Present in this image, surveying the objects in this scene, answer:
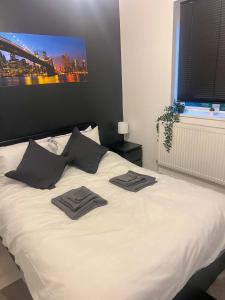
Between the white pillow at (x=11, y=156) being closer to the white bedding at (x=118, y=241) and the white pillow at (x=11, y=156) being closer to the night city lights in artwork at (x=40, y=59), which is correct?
the white bedding at (x=118, y=241)

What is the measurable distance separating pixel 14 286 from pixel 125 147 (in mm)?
2193

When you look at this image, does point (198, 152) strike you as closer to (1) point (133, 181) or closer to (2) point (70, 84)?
(1) point (133, 181)

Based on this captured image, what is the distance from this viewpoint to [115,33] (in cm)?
332

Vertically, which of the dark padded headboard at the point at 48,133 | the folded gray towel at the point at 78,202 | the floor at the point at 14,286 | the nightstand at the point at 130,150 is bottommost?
the floor at the point at 14,286

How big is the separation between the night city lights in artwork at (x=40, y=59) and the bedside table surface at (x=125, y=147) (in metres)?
1.08

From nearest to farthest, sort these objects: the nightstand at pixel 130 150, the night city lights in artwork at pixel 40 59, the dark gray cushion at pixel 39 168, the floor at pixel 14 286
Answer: the floor at pixel 14 286 < the dark gray cushion at pixel 39 168 < the night city lights in artwork at pixel 40 59 < the nightstand at pixel 130 150

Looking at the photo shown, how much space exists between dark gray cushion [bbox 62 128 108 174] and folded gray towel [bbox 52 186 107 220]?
58 centimetres

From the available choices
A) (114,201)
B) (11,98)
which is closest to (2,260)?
(114,201)

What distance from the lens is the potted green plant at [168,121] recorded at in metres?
2.94

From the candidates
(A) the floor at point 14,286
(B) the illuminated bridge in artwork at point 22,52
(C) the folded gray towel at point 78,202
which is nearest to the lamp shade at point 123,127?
(B) the illuminated bridge in artwork at point 22,52

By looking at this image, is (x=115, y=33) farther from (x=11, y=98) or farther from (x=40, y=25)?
(x=11, y=98)

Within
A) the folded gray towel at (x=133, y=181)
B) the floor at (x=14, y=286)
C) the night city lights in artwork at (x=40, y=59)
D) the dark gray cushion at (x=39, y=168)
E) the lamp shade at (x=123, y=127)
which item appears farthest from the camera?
the lamp shade at (x=123, y=127)

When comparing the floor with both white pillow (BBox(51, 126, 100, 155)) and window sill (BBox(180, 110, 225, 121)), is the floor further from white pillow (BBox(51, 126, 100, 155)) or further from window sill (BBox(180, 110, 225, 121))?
window sill (BBox(180, 110, 225, 121))

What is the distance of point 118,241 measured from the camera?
1410mm
